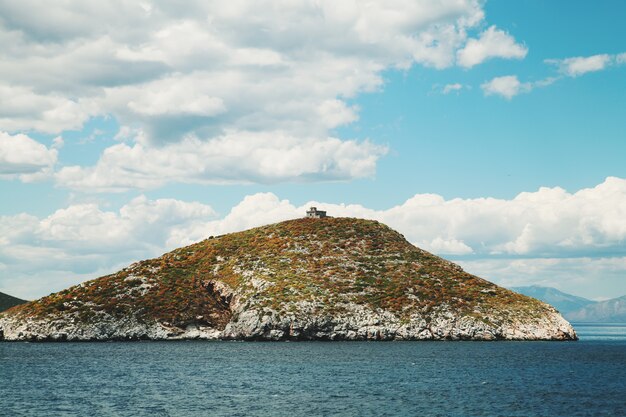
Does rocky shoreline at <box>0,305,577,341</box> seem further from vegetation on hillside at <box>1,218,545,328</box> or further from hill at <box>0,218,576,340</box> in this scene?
vegetation on hillside at <box>1,218,545,328</box>

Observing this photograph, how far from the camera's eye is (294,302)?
480ft

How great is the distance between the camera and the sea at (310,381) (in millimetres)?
61031

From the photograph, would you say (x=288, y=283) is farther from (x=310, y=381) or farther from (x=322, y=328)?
(x=310, y=381)

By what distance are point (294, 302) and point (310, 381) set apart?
65447mm

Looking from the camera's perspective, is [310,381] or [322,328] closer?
[310,381]

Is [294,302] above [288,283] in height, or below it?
below

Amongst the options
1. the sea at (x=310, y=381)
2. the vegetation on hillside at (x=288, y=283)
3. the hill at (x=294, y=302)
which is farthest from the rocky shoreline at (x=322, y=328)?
the sea at (x=310, y=381)

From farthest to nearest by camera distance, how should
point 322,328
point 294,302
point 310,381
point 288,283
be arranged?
point 288,283 < point 294,302 < point 322,328 < point 310,381

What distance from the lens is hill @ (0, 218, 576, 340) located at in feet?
473

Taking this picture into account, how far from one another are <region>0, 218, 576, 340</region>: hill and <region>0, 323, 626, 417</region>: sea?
1265cm

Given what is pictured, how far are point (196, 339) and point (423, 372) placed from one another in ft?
257

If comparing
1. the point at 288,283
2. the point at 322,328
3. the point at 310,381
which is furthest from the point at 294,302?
the point at 310,381

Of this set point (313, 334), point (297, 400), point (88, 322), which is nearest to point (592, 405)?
point (297, 400)

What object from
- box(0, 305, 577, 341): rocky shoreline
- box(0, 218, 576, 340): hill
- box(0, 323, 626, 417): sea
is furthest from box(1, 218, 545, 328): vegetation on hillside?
box(0, 323, 626, 417): sea
